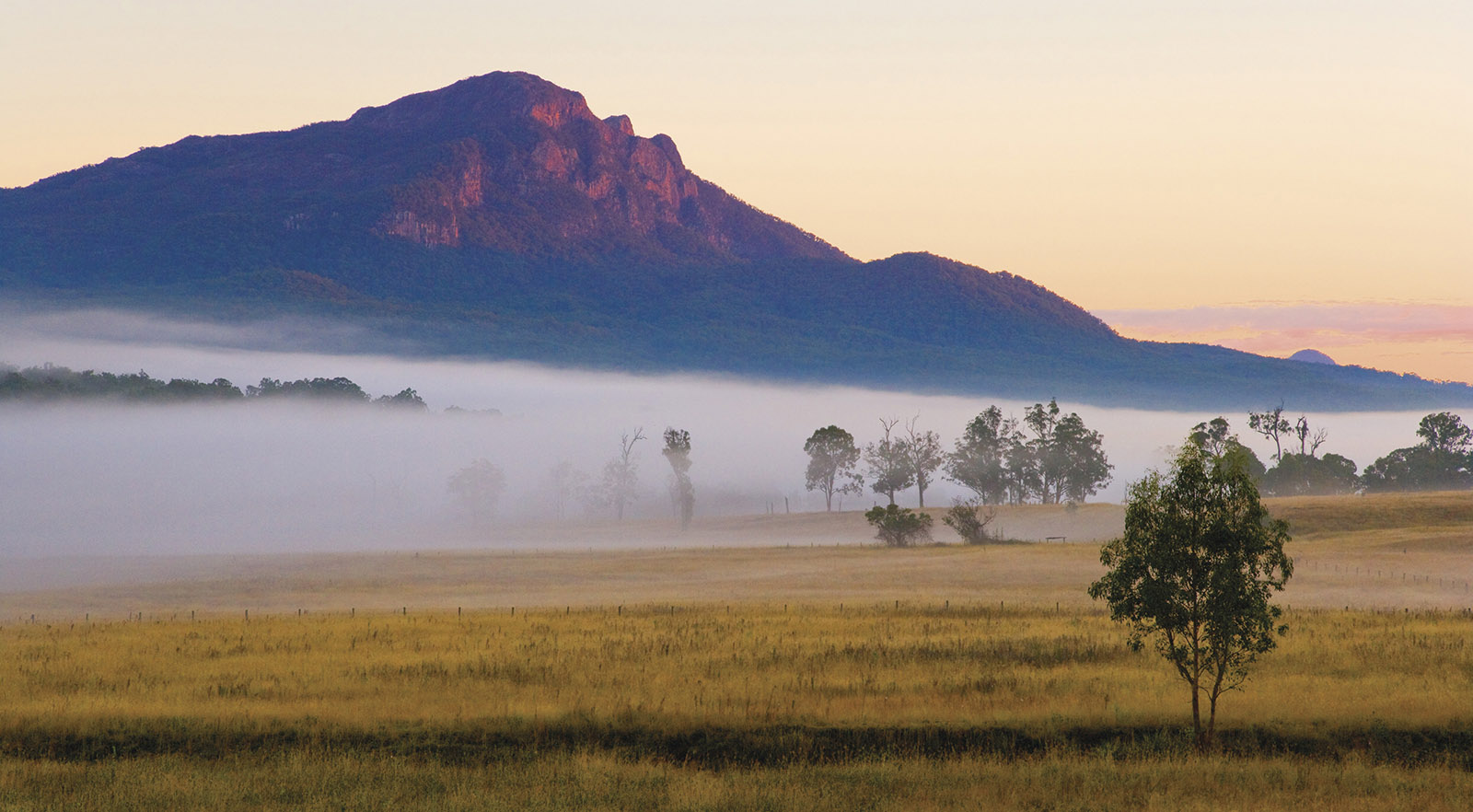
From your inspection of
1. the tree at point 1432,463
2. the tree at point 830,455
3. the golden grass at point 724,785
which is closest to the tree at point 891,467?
the tree at point 830,455

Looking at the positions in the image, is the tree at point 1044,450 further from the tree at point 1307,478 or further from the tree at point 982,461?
the tree at point 1307,478

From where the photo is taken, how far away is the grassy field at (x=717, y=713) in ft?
81.3

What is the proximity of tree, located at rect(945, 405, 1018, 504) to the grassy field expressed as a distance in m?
117

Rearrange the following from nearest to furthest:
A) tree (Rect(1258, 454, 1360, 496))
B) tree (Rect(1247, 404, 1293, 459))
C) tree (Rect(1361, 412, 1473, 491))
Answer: tree (Rect(1361, 412, 1473, 491)) → tree (Rect(1258, 454, 1360, 496)) → tree (Rect(1247, 404, 1293, 459))

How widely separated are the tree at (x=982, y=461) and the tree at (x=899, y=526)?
5438cm

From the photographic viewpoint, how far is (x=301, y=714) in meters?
29.9

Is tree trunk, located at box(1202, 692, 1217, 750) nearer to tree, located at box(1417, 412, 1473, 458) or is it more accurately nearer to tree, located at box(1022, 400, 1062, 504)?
tree, located at box(1022, 400, 1062, 504)

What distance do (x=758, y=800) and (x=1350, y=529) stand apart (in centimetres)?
9074

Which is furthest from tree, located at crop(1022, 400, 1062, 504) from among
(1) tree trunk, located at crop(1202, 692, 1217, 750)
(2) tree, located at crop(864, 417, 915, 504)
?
(1) tree trunk, located at crop(1202, 692, 1217, 750)

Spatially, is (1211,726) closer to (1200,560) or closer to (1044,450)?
(1200,560)

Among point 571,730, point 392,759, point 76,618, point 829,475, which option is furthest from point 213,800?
point 829,475

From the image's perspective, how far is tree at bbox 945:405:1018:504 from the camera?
172 metres

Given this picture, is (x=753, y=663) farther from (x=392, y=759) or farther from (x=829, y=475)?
(x=829, y=475)

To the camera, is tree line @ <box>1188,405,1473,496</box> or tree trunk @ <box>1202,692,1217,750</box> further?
tree line @ <box>1188,405,1473,496</box>
